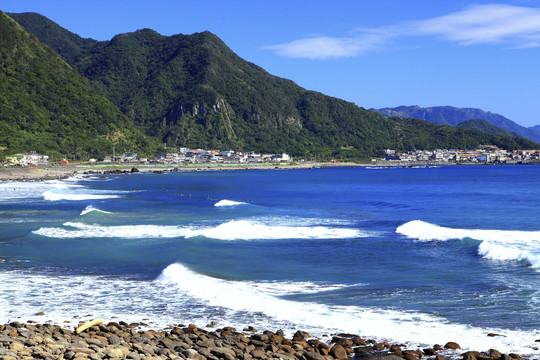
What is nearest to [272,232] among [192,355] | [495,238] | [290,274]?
[290,274]

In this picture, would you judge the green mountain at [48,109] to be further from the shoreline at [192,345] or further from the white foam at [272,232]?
the shoreline at [192,345]

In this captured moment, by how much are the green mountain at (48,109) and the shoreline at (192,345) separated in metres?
126

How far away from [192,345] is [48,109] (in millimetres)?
158680

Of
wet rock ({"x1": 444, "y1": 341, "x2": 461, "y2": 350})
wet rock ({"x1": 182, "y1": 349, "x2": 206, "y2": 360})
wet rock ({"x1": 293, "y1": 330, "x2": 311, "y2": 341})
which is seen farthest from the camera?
wet rock ({"x1": 293, "y1": 330, "x2": 311, "y2": 341})

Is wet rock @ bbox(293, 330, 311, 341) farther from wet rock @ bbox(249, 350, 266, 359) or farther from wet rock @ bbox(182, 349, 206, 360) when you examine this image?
wet rock @ bbox(182, 349, 206, 360)

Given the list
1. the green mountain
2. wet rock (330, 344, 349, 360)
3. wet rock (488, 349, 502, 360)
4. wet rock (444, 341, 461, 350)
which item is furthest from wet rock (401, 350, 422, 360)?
the green mountain

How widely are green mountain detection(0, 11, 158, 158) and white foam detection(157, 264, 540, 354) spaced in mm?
124158

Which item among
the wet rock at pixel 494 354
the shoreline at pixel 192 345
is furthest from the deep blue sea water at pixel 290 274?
the shoreline at pixel 192 345

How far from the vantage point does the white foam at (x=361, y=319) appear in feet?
36.1

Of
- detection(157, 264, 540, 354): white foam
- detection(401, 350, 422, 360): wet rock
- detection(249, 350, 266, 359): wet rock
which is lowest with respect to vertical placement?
detection(157, 264, 540, 354): white foam

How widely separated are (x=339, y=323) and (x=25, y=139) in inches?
5437

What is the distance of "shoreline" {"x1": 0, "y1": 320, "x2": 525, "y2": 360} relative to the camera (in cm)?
980

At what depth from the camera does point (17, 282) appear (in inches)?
655

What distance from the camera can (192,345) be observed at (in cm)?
1055
